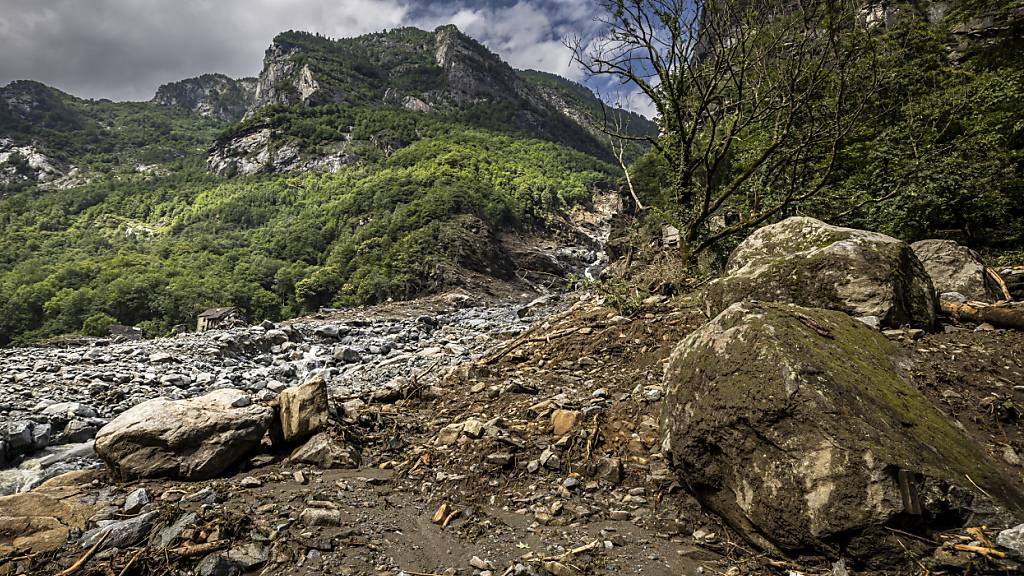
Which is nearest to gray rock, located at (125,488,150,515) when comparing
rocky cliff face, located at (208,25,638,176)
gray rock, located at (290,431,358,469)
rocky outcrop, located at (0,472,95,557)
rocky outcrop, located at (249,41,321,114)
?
rocky outcrop, located at (0,472,95,557)

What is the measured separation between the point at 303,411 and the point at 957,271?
837cm

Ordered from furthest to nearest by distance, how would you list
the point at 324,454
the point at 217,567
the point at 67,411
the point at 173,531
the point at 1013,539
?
the point at 67,411 < the point at 324,454 < the point at 173,531 < the point at 217,567 < the point at 1013,539

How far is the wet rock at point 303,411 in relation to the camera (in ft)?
14.7

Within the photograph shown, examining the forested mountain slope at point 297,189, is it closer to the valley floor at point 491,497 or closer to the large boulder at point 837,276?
the large boulder at point 837,276

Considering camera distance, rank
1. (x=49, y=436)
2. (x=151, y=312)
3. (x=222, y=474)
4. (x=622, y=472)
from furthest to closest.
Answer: (x=151, y=312) → (x=49, y=436) → (x=222, y=474) → (x=622, y=472)

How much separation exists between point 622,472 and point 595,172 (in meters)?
84.9

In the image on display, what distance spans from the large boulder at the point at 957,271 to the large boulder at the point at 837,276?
115 cm

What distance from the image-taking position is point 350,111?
96.0m

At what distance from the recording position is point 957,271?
5.46m

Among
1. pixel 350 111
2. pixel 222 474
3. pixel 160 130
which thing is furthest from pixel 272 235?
pixel 160 130

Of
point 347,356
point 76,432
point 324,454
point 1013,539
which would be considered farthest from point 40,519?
point 347,356

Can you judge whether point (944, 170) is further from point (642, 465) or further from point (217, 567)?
point (217, 567)

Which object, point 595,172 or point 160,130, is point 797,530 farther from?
point 160,130

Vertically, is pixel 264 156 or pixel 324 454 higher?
pixel 264 156
